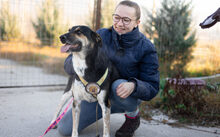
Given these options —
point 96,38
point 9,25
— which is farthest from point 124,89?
point 9,25

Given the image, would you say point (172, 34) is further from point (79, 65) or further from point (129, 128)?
point (79, 65)

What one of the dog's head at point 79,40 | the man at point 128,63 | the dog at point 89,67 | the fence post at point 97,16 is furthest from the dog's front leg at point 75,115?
the fence post at point 97,16

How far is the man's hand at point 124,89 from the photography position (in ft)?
7.11

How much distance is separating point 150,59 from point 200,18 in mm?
4758

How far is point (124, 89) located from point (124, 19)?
29.5 inches

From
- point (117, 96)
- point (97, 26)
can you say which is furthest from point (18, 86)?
point (117, 96)

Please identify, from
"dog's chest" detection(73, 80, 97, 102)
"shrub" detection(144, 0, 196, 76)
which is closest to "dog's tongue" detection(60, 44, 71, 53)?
"dog's chest" detection(73, 80, 97, 102)

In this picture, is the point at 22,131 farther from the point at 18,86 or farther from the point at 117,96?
the point at 18,86

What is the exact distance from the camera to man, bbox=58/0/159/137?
2.34 meters

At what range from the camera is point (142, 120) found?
324 centimetres

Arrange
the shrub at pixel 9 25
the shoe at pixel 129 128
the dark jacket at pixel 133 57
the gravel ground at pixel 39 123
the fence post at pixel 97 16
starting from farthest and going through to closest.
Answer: the shrub at pixel 9 25, the fence post at pixel 97 16, the gravel ground at pixel 39 123, the shoe at pixel 129 128, the dark jacket at pixel 133 57

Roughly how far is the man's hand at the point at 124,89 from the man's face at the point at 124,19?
618 mm

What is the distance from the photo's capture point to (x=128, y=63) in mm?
2441

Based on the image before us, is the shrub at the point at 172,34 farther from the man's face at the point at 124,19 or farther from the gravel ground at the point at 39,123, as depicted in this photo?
the man's face at the point at 124,19
